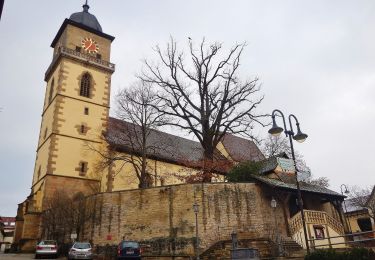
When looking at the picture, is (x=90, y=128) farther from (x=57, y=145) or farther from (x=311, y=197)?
(x=311, y=197)

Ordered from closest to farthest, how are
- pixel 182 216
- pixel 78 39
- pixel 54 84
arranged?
pixel 182 216, pixel 54 84, pixel 78 39

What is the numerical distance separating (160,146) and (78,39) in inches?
585

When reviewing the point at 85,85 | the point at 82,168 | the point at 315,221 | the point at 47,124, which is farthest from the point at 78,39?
the point at 315,221

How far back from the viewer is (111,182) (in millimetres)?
32562

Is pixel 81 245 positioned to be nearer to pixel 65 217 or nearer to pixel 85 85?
pixel 65 217

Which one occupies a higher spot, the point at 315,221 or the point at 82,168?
the point at 82,168

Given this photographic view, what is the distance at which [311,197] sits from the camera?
26562 millimetres

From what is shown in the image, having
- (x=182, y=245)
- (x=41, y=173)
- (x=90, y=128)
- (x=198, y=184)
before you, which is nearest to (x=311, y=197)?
(x=198, y=184)

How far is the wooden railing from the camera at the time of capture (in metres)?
22.7

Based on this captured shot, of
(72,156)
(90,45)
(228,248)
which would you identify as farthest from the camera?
(90,45)

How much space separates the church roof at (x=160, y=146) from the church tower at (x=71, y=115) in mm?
1799

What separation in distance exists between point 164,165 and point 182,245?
665 inches

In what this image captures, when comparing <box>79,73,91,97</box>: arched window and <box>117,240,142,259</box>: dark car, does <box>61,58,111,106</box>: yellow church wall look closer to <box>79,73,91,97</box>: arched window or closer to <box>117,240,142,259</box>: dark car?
<box>79,73,91,97</box>: arched window

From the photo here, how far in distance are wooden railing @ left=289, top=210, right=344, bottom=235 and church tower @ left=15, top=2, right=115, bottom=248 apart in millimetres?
18683
